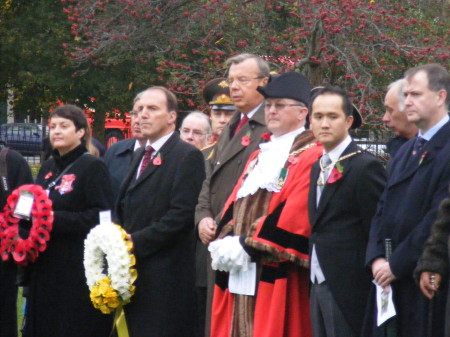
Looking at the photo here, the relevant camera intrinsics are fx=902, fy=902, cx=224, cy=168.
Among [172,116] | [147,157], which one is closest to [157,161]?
[147,157]

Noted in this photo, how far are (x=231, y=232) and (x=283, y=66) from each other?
6612 millimetres

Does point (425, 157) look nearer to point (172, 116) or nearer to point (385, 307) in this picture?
point (385, 307)

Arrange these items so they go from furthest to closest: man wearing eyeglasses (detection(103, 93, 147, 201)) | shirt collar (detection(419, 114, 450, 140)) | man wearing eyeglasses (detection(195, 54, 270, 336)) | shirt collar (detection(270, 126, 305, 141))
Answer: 1. man wearing eyeglasses (detection(103, 93, 147, 201))
2. man wearing eyeglasses (detection(195, 54, 270, 336))
3. shirt collar (detection(270, 126, 305, 141))
4. shirt collar (detection(419, 114, 450, 140))

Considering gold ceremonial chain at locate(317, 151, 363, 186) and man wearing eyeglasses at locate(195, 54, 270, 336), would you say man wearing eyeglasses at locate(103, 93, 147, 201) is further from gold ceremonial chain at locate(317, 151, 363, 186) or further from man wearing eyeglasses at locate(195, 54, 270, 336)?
gold ceremonial chain at locate(317, 151, 363, 186)

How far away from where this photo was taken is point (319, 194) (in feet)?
18.4

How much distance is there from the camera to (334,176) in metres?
5.51

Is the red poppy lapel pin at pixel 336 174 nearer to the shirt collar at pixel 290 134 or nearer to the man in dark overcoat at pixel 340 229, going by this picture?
the man in dark overcoat at pixel 340 229

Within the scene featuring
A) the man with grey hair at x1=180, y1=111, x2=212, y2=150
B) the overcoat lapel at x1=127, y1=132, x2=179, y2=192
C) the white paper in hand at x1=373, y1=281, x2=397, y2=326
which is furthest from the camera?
the man with grey hair at x1=180, y1=111, x2=212, y2=150

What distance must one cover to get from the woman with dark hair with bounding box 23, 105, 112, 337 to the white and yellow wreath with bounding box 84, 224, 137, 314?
1.73ft

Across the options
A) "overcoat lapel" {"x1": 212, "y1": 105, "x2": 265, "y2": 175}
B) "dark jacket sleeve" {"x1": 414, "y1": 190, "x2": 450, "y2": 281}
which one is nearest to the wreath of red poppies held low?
"overcoat lapel" {"x1": 212, "y1": 105, "x2": 265, "y2": 175}

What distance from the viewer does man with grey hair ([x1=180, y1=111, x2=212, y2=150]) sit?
8.39m

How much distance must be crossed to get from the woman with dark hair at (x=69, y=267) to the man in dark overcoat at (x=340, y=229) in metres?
2.13

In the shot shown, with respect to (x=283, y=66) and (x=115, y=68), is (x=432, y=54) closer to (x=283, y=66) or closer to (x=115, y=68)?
(x=283, y=66)

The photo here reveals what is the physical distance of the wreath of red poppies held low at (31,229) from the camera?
22.5 feet
